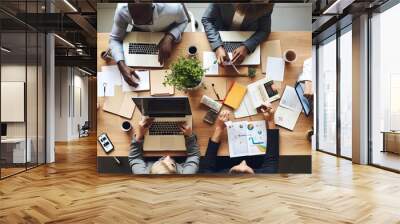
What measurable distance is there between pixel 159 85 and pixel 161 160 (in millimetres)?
1283

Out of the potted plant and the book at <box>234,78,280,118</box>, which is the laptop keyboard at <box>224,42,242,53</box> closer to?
the potted plant

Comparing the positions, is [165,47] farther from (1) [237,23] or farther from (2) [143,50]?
(1) [237,23]

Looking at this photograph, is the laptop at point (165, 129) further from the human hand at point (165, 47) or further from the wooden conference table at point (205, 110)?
the human hand at point (165, 47)

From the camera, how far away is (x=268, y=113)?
6.76 metres

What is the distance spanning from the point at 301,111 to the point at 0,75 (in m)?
5.08

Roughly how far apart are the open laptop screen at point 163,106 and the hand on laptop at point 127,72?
50cm

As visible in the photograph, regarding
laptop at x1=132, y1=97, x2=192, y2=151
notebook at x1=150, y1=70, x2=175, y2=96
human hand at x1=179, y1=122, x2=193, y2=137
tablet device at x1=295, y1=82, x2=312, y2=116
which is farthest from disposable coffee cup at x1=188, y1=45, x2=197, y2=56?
tablet device at x1=295, y1=82, x2=312, y2=116

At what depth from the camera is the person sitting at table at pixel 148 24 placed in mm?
6656

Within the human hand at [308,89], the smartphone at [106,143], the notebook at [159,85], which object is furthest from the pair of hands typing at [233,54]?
the smartphone at [106,143]

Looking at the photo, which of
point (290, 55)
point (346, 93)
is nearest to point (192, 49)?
point (290, 55)

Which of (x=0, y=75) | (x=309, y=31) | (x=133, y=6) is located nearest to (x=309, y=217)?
(x=309, y=31)

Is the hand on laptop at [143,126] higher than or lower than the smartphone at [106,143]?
higher

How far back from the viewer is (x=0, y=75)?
256 inches

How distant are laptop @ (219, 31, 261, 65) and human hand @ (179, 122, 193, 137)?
1397 millimetres
